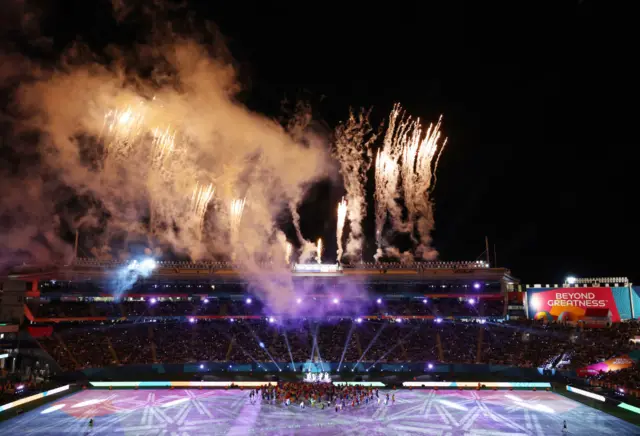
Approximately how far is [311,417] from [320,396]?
4473 millimetres

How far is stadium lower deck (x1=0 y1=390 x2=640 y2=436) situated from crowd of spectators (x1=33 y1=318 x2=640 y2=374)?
730 cm

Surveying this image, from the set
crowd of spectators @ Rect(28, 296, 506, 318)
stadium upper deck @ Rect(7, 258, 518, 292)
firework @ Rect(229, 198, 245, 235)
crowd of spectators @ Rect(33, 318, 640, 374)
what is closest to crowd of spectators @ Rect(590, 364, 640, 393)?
crowd of spectators @ Rect(33, 318, 640, 374)

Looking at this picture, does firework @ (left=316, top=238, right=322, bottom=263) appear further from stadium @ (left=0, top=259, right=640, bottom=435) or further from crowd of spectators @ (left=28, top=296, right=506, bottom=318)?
crowd of spectators @ (left=28, top=296, right=506, bottom=318)

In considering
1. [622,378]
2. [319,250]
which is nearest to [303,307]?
[319,250]

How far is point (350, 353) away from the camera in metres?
47.4

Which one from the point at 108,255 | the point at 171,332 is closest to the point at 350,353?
the point at 171,332

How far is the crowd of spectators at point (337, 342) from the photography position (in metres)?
44.9

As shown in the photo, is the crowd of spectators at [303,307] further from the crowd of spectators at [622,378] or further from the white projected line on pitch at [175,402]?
the white projected line on pitch at [175,402]

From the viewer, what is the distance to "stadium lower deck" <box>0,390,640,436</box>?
2788 centimetres

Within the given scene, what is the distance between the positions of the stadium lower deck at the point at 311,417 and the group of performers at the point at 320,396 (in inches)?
29.2

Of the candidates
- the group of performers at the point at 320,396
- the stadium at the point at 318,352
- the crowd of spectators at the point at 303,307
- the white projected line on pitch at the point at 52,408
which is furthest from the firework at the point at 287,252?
the white projected line on pitch at the point at 52,408

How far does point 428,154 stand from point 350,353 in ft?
70.9

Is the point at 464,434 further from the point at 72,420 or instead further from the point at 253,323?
the point at 253,323

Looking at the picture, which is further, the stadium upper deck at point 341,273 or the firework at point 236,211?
the stadium upper deck at point 341,273
